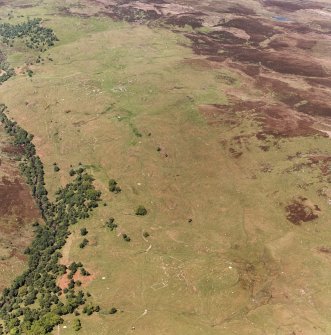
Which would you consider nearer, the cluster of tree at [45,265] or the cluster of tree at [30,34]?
the cluster of tree at [45,265]

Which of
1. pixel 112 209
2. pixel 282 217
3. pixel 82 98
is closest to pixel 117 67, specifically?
pixel 82 98

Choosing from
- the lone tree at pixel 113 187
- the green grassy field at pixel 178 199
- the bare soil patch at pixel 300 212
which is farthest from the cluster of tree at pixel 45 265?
the bare soil patch at pixel 300 212

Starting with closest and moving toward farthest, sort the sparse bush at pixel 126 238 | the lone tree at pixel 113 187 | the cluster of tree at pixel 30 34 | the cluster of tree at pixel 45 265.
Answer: the cluster of tree at pixel 45 265 → the sparse bush at pixel 126 238 → the lone tree at pixel 113 187 → the cluster of tree at pixel 30 34

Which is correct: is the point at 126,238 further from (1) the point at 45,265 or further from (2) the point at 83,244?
(1) the point at 45,265

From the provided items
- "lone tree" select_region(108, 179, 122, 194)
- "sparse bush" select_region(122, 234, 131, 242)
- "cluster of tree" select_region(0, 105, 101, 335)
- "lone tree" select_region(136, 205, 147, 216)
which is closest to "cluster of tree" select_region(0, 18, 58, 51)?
"cluster of tree" select_region(0, 105, 101, 335)

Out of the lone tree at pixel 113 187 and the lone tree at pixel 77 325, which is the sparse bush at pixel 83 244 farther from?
the lone tree at pixel 77 325

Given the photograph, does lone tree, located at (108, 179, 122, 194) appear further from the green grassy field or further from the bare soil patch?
the bare soil patch
